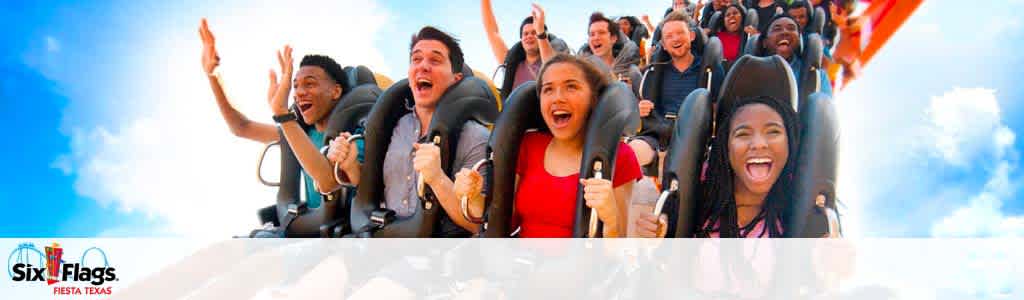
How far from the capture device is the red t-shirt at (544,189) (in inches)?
90.4

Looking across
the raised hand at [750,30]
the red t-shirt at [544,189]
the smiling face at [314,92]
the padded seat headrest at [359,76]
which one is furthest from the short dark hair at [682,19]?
the smiling face at [314,92]

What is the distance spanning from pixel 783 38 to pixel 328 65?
67.8 inches

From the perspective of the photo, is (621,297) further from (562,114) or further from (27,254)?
(27,254)

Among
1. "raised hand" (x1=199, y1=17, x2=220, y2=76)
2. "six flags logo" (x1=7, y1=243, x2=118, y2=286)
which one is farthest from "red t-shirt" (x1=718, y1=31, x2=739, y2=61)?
"six flags logo" (x1=7, y1=243, x2=118, y2=286)

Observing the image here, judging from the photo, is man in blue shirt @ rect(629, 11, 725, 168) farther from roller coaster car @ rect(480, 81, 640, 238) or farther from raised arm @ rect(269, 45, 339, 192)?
raised arm @ rect(269, 45, 339, 192)

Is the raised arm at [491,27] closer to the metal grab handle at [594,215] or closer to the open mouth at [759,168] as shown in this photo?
the metal grab handle at [594,215]

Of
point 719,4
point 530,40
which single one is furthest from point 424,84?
point 719,4

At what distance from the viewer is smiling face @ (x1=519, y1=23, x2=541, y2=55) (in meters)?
3.34

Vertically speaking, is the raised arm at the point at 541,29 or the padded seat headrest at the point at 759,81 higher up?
the raised arm at the point at 541,29

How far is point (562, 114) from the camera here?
2324mm

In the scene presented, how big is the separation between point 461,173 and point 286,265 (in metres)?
0.85

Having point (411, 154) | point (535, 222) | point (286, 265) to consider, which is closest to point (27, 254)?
point (286, 265)

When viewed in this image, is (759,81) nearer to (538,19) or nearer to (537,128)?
(537,128)

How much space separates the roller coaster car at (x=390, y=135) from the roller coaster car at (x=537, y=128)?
0.26 meters
